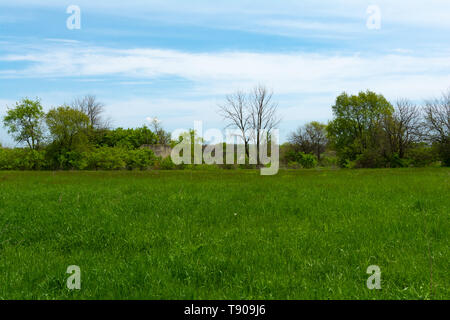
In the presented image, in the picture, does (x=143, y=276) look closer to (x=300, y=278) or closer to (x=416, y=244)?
(x=300, y=278)

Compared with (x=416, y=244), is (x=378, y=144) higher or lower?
higher

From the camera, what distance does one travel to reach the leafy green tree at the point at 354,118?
63.7 m

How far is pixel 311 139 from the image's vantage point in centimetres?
7931

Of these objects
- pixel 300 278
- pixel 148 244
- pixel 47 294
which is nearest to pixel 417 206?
pixel 300 278

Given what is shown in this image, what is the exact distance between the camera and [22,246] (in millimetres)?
7602

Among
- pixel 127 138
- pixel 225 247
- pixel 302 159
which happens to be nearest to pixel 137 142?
pixel 127 138

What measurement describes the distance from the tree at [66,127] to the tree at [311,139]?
1563 inches

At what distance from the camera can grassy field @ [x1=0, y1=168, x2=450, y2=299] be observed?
16.4ft

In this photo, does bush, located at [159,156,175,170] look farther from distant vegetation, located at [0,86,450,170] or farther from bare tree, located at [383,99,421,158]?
bare tree, located at [383,99,421,158]

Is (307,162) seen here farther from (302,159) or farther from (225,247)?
(225,247)

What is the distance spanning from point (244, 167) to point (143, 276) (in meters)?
42.7

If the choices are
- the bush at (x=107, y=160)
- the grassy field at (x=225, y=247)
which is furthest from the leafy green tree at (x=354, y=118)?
the grassy field at (x=225, y=247)

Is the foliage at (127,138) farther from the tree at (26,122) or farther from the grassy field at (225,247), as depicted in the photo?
the grassy field at (225,247)

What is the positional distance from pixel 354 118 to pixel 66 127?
47479mm
